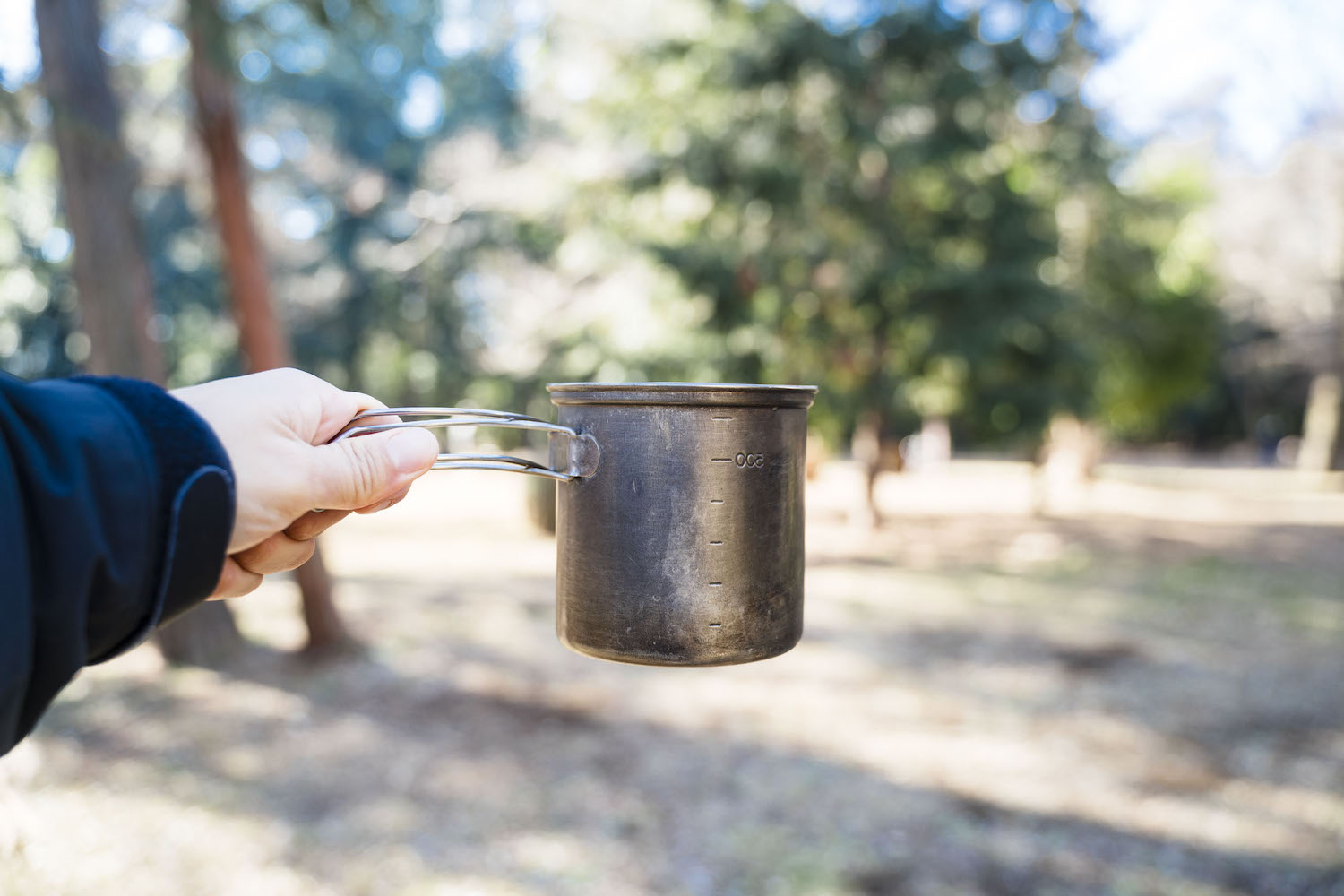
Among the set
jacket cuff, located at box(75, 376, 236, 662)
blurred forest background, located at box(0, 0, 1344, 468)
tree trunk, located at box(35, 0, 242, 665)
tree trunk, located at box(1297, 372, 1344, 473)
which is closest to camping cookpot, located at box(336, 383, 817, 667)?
jacket cuff, located at box(75, 376, 236, 662)

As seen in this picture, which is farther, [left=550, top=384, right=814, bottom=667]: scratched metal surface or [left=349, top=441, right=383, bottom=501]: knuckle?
[left=550, top=384, right=814, bottom=667]: scratched metal surface

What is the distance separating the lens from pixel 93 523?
0.96 meters

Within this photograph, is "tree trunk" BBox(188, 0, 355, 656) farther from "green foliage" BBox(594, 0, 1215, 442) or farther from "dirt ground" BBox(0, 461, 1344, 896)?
"green foliage" BBox(594, 0, 1215, 442)

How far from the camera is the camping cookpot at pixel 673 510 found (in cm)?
142

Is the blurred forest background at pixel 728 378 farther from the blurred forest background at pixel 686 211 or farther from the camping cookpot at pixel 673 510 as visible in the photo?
the camping cookpot at pixel 673 510

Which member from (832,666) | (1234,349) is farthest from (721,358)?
(1234,349)

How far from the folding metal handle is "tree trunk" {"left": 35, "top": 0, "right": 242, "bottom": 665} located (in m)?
5.66

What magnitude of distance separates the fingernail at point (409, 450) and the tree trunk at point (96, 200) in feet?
18.6

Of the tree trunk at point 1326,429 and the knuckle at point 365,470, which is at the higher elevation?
the knuckle at point 365,470

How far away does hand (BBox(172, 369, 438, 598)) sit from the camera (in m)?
1.19

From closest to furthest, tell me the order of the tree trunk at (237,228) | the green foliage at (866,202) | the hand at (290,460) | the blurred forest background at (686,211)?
the hand at (290,460)
the tree trunk at (237,228)
the blurred forest background at (686,211)
the green foliage at (866,202)

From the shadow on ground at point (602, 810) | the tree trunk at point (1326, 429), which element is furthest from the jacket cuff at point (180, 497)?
the tree trunk at point (1326, 429)

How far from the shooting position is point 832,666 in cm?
695

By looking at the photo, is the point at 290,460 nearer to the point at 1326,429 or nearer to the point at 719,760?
the point at 719,760
